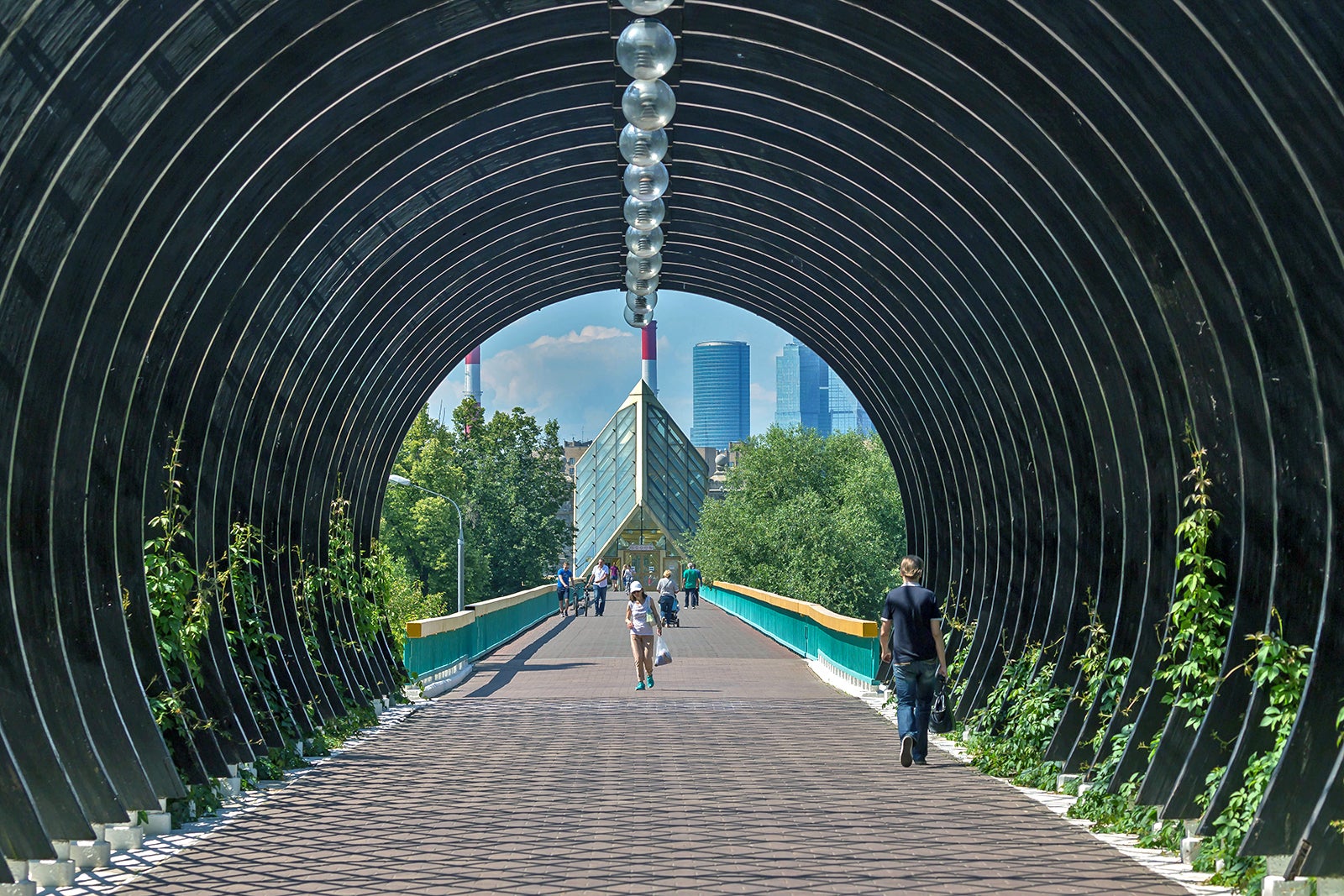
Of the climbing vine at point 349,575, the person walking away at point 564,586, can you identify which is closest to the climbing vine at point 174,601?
the climbing vine at point 349,575

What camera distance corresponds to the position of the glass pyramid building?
87.6 m

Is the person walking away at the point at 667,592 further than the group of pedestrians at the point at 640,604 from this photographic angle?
Yes

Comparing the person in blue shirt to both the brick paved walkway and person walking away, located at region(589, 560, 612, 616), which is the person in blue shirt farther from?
the brick paved walkway

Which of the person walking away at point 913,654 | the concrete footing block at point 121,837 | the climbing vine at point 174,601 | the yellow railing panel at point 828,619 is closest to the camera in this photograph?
the concrete footing block at point 121,837

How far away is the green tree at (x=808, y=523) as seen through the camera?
46156 millimetres

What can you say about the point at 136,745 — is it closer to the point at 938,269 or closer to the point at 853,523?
the point at 938,269

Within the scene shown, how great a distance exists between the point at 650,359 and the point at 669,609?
7356 cm

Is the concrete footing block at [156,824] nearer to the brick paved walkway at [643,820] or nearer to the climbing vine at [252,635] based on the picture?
the brick paved walkway at [643,820]

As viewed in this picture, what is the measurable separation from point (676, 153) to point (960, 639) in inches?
238

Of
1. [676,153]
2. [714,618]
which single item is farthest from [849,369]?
[714,618]

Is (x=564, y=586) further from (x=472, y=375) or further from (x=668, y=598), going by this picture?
(x=472, y=375)

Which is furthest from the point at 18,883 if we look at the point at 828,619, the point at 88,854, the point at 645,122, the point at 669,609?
the point at 669,609

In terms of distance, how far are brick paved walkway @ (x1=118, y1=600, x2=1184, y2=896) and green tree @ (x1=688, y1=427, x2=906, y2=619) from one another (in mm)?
29675

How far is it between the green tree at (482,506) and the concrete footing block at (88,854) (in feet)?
219
